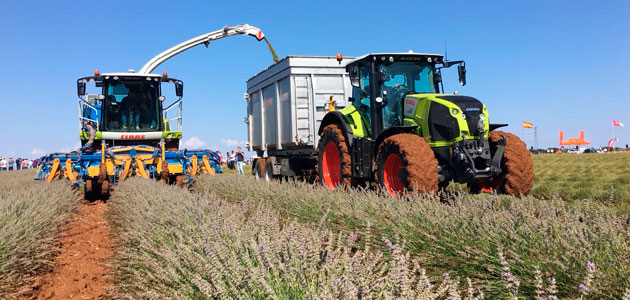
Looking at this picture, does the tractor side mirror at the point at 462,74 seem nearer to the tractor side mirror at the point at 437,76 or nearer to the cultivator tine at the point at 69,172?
the tractor side mirror at the point at 437,76

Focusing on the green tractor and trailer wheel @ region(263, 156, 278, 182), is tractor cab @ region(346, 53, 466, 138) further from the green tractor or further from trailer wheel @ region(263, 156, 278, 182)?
trailer wheel @ region(263, 156, 278, 182)

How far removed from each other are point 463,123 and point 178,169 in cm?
774

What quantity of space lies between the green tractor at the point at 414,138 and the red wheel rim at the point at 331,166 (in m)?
0.02

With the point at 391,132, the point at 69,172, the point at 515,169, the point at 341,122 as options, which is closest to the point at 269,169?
the point at 341,122

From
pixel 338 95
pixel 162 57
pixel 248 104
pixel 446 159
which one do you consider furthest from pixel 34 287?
pixel 162 57

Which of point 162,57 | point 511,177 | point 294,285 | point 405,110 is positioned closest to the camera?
point 294,285

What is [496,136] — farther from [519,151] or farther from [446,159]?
[446,159]

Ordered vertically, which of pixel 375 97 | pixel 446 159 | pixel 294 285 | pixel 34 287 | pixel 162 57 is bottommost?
pixel 34 287

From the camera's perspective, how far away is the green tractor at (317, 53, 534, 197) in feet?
21.9

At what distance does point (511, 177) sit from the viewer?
6695 millimetres

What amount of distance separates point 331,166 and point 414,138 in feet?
8.63

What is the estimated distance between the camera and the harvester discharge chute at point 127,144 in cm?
1130

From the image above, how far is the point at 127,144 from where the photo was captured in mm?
12828

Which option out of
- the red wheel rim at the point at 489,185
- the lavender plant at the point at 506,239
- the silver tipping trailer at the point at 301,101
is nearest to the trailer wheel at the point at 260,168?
the silver tipping trailer at the point at 301,101
